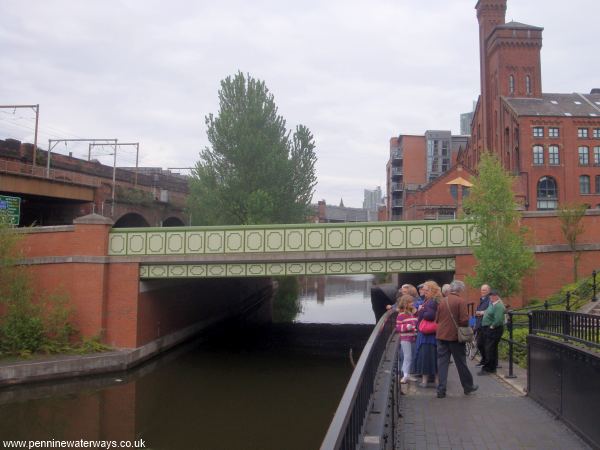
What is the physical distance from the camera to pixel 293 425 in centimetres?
1262

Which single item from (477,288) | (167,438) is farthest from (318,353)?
(167,438)

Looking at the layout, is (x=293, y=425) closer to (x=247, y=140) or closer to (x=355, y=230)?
(x=355, y=230)

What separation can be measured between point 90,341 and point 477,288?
12.7 meters

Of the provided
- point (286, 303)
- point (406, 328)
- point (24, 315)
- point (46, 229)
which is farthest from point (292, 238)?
point (286, 303)

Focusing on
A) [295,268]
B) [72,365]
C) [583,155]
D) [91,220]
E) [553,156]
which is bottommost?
[72,365]

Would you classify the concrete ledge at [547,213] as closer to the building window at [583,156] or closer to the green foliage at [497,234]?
the green foliage at [497,234]

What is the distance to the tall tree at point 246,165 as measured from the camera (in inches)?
1253

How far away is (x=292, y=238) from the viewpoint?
59.0ft

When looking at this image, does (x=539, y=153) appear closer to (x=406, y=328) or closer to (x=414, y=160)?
(x=414, y=160)

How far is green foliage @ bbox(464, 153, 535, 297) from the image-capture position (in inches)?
609

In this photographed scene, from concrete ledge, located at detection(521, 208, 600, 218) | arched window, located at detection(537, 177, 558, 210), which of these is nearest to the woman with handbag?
concrete ledge, located at detection(521, 208, 600, 218)

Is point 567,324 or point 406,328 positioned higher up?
point 567,324

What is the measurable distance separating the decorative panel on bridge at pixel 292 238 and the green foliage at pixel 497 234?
39.9 inches

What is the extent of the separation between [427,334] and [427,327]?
13 centimetres
